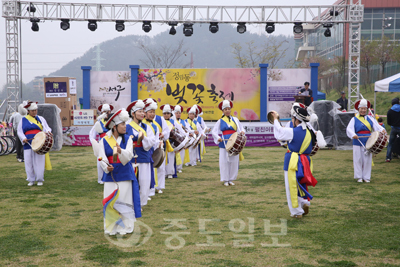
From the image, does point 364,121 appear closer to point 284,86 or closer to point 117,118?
point 117,118

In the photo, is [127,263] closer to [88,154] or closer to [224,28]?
[88,154]

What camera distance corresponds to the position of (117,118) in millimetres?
5184

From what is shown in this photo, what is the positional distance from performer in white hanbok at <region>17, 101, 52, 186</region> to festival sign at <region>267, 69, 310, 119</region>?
13.3 metres

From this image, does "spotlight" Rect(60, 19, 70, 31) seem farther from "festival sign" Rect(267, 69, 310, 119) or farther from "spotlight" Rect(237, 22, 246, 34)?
"festival sign" Rect(267, 69, 310, 119)

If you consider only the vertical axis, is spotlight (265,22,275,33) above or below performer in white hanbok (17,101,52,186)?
above

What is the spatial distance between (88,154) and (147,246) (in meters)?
10.9

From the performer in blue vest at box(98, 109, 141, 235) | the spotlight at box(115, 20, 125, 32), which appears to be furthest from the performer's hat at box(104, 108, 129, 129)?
the spotlight at box(115, 20, 125, 32)

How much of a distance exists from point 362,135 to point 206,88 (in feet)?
40.0

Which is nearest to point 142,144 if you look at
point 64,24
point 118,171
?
point 118,171

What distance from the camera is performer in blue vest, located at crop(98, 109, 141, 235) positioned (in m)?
5.14

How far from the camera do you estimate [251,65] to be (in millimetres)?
41062

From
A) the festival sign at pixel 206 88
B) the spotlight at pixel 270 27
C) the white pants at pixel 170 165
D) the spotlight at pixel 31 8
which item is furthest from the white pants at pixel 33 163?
the spotlight at pixel 270 27

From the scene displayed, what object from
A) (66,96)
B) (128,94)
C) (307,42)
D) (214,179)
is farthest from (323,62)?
(214,179)

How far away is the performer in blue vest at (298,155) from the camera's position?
5.99 m
